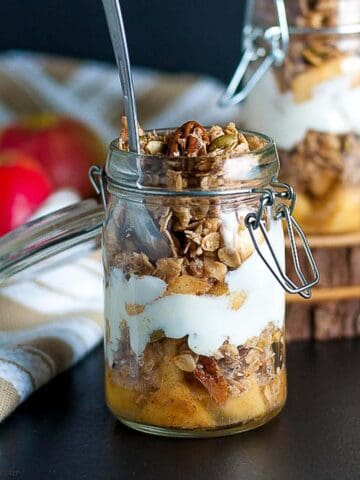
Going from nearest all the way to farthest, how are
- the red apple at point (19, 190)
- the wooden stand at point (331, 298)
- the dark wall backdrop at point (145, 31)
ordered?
the wooden stand at point (331, 298) < the red apple at point (19, 190) < the dark wall backdrop at point (145, 31)

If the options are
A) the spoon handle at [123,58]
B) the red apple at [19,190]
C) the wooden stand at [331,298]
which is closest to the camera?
the spoon handle at [123,58]

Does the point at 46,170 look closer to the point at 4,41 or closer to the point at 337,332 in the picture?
the point at 4,41

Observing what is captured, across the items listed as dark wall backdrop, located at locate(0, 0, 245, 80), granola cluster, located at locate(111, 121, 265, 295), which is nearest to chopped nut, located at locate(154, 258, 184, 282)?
granola cluster, located at locate(111, 121, 265, 295)

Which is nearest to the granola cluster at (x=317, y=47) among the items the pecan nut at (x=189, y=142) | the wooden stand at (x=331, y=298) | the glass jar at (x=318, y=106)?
the glass jar at (x=318, y=106)

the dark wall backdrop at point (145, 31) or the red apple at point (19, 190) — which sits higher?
the dark wall backdrop at point (145, 31)

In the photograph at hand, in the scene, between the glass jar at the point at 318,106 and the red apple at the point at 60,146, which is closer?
the glass jar at the point at 318,106

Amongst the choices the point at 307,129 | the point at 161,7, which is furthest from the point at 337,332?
the point at 161,7

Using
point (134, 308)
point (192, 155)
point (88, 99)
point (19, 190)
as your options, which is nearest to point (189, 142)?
point (192, 155)

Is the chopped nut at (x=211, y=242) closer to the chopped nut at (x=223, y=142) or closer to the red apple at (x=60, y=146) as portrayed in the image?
the chopped nut at (x=223, y=142)

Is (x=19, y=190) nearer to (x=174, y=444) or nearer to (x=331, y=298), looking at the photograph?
(x=331, y=298)

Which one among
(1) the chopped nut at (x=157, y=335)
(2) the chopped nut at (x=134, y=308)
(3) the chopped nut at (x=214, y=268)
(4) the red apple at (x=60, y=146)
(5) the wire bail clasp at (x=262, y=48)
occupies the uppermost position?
(5) the wire bail clasp at (x=262, y=48)
